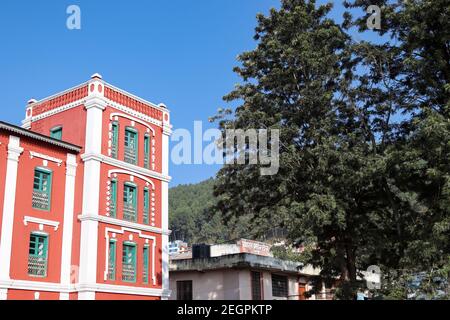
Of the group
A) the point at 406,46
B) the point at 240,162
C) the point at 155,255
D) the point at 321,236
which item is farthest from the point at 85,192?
the point at 406,46

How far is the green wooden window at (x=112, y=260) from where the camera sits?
24359mm

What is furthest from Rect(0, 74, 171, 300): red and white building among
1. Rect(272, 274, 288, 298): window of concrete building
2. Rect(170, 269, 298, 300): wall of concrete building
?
Rect(272, 274, 288, 298): window of concrete building

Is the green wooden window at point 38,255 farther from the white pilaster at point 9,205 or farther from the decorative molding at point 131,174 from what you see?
the decorative molding at point 131,174

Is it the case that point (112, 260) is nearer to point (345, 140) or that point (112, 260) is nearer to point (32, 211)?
point (32, 211)

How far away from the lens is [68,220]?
78.9 ft

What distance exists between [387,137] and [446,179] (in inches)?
199

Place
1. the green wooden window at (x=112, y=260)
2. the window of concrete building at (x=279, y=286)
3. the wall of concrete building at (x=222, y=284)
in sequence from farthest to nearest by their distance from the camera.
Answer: the window of concrete building at (x=279, y=286) < the wall of concrete building at (x=222, y=284) < the green wooden window at (x=112, y=260)

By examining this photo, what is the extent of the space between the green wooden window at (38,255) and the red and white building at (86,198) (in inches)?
1.6

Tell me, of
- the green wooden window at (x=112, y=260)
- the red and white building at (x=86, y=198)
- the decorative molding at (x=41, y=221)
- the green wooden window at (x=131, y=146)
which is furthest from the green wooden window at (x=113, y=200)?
the decorative molding at (x=41, y=221)

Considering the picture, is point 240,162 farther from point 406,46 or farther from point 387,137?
point 406,46

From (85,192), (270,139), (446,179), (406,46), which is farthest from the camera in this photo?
(85,192)

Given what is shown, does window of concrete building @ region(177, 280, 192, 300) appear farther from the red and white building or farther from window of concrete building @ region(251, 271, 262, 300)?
the red and white building

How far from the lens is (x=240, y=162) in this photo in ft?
71.2

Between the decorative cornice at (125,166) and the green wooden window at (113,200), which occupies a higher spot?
the decorative cornice at (125,166)
